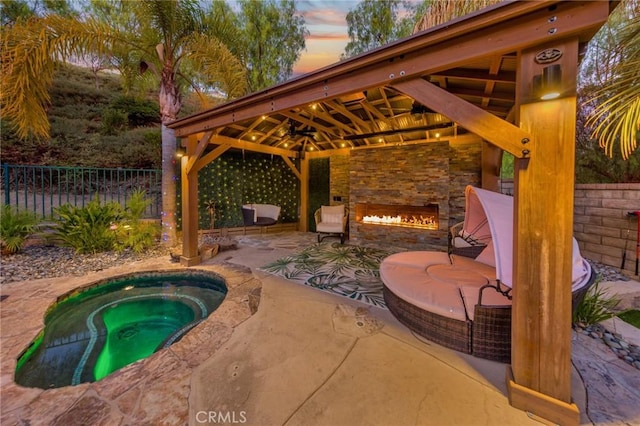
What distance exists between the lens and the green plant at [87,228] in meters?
4.99

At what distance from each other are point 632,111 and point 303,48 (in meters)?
11.5

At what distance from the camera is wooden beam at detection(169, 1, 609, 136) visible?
1545mm

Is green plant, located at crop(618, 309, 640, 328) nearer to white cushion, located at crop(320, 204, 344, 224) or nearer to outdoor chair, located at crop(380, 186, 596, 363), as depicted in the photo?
outdoor chair, located at crop(380, 186, 596, 363)

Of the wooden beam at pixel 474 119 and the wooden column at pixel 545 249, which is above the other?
the wooden beam at pixel 474 119

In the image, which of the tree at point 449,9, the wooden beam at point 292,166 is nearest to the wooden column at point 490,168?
the tree at point 449,9

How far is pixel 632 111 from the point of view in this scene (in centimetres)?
228

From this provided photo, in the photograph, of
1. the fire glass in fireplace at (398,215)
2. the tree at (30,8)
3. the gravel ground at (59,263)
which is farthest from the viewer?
the tree at (30,8)

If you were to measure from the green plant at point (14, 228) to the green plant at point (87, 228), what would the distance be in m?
0.39

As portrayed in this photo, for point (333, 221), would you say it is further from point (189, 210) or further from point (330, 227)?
point (189, 210)

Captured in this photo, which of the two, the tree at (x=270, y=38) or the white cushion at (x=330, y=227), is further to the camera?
the tree at (x=270, y=38)

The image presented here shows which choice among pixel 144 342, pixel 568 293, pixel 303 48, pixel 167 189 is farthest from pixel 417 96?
pixel 303 48

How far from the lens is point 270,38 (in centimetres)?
1024

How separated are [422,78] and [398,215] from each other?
4992mm

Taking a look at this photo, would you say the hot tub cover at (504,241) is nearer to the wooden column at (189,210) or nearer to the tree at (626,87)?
the tree at (626,87)
